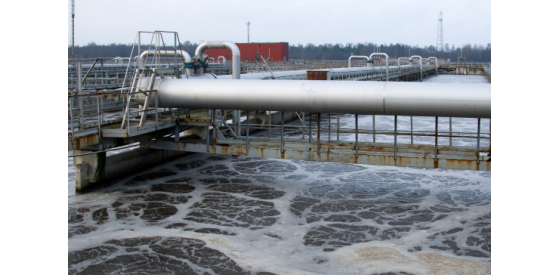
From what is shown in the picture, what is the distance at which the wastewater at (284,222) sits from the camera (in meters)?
8.58

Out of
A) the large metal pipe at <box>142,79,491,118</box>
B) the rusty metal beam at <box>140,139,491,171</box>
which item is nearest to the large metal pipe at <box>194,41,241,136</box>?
the rusty metal beam at <box>140,139,491,171</box>

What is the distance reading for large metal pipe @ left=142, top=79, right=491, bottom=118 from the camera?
957 cm

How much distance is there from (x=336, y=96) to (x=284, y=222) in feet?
9.06

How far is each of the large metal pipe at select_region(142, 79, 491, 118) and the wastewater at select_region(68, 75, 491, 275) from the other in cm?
229

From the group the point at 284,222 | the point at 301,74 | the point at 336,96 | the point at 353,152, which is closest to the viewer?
the point at 336,96

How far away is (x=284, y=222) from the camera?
10602mm

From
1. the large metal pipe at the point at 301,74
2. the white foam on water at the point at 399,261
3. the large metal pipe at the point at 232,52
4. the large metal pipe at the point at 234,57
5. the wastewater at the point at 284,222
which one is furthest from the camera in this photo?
the large metal pipe at the point at 301,74

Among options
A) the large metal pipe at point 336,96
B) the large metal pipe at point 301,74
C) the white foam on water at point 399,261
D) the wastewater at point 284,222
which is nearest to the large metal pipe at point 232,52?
the large metal pipe at point 301,74

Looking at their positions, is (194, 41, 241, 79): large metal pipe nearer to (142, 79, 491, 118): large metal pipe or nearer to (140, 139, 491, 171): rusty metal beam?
(140, 139, 491, 171): rusty metal beam

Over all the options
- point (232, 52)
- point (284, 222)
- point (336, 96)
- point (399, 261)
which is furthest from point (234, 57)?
point (399, 261)

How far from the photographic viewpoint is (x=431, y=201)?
12.0 metres

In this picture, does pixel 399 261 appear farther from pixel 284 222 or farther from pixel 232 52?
pixel 232 52

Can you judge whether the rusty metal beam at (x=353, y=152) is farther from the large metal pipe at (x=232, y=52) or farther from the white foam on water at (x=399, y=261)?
the large metal pipe at (x=232, y=52)

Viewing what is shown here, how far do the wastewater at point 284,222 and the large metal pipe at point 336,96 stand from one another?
90.2 inches
